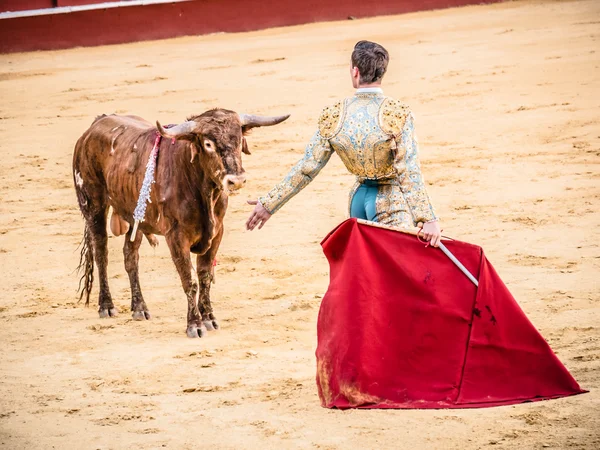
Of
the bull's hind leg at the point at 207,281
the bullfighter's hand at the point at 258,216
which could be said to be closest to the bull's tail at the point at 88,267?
the bull's hind leg at the point at 207,281

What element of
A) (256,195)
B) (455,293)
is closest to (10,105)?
(256,195)

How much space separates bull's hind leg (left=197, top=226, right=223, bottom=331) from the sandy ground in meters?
0.09

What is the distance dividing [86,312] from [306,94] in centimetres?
493

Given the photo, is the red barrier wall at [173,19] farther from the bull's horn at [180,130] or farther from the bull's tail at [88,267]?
the bull's horn at [180,130]

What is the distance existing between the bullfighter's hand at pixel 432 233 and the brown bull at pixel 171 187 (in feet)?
3.84

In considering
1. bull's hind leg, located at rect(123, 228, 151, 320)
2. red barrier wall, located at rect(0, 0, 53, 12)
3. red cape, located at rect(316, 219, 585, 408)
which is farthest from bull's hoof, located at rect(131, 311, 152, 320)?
red barrier wall, located at rect(0, 0, 53, 12)

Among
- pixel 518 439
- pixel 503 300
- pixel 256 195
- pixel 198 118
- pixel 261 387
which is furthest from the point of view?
pixel 256 195

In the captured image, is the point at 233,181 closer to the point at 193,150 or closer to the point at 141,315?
the point at 193,150

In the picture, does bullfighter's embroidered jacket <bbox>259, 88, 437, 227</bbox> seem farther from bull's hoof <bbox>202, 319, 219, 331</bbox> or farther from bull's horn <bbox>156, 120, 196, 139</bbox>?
bull's hoof <bbox>202, 319, 219, 331</bbox>

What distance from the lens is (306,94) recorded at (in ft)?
32.9

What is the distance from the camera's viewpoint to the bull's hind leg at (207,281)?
4988 millimetres

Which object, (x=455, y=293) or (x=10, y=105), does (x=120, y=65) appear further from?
(x=455, y=293)

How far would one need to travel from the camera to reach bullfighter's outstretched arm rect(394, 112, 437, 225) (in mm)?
3562

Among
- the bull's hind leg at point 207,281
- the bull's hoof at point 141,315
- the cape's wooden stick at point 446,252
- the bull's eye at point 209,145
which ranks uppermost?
the bull's eye at point 209,145
